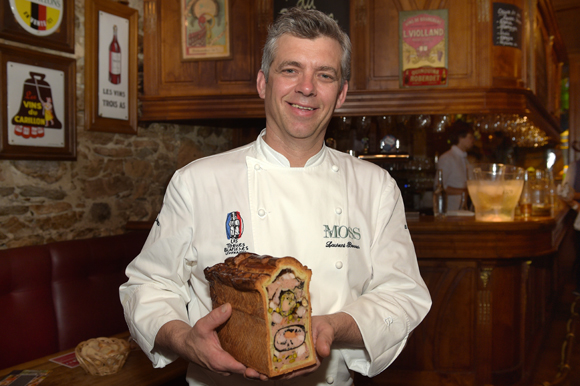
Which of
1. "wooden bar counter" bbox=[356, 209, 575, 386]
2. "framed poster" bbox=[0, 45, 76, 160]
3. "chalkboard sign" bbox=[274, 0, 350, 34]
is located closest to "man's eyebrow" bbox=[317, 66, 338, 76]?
"wooden bar counter" bbox=[356, 209, 575, 386]

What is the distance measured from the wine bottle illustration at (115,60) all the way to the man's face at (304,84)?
2.71 meters

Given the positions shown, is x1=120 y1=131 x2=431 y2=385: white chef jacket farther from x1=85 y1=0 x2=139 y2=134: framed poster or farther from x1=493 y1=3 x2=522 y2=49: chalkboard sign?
x1=493 y1=3 x2=522 y2=49: chalkboard sign

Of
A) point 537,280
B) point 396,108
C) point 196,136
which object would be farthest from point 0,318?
point 537,280

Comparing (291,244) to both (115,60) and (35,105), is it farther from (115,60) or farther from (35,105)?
(115,60)

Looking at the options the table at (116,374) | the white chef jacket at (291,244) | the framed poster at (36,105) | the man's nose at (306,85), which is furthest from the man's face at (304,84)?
the framed poster at (36,105)

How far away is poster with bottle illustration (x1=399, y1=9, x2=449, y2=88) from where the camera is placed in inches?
159

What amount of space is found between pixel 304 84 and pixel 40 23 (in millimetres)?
2494

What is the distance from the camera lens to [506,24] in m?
4.07

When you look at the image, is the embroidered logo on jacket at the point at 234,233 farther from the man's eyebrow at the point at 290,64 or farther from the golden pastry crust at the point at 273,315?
the man's eyebrow at the point at 290,64

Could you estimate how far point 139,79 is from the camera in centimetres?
423

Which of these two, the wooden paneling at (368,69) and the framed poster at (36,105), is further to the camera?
the wooden paneling at (368,69)

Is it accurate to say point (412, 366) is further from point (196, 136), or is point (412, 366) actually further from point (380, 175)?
point (196, 136)

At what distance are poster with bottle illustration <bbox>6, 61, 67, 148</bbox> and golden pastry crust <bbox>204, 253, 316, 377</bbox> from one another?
252cm

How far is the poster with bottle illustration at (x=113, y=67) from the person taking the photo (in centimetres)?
363
